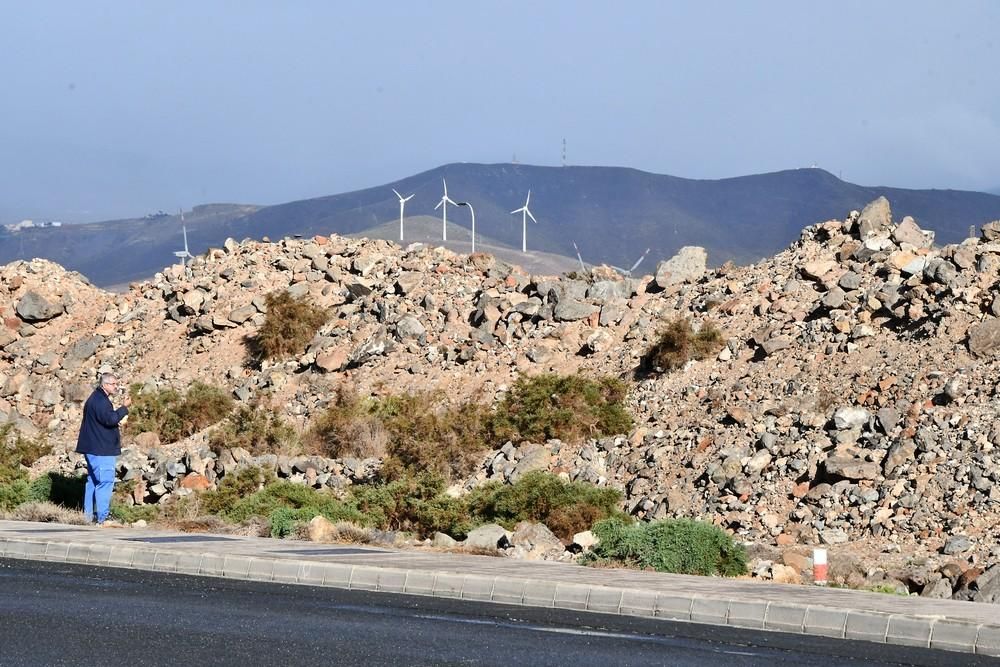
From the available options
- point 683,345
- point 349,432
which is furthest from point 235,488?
point 683,345

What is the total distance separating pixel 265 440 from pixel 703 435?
10.0 m

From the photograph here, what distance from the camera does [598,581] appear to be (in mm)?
13070

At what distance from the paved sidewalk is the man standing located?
1.10m

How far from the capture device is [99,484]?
18.7 m

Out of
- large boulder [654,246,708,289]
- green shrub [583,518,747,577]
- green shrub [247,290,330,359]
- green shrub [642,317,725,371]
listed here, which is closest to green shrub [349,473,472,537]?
green shrub [583,518,747,577]

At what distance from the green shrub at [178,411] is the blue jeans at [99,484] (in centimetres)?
1358

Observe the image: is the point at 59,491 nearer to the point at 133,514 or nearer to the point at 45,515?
the point at 133,514

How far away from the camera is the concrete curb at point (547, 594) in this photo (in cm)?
1078

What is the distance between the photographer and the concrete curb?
1078 cm

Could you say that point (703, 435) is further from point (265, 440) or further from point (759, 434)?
point (265, 440)

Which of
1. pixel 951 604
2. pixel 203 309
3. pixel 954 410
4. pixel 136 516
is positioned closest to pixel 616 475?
pixel 954 410

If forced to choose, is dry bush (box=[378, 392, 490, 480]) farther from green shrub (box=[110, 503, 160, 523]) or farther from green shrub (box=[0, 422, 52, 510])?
green shrub (box=[0, 422, 52, 510])

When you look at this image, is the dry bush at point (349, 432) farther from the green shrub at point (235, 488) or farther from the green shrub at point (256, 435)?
the green shrub at point (235, 488)

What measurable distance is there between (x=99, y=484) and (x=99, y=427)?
91 cm
